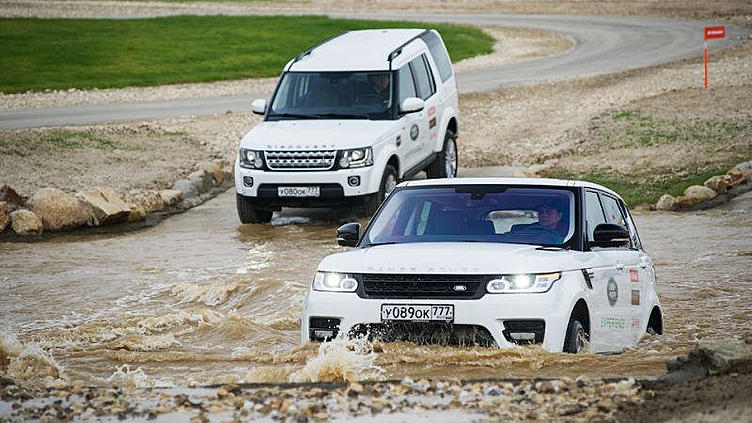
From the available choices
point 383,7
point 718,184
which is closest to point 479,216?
point 718,184

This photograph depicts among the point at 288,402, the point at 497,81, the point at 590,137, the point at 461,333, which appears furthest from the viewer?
the point at 497,81

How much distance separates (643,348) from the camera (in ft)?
34.8

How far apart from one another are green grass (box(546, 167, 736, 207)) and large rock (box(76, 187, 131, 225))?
680 centimetres

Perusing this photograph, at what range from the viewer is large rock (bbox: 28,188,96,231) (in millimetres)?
19516

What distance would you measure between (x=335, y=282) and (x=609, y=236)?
192 centimetres

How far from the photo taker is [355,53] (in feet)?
67.1

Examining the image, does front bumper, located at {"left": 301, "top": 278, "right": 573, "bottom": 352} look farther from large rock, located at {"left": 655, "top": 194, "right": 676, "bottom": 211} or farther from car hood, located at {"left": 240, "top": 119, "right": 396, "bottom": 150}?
large rock, located at {"left": 655, "top": 194, "right": 676, "bottom": 211}

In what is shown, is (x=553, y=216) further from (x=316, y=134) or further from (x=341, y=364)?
(x=316, y=134)

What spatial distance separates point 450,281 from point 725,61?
30.4 metres

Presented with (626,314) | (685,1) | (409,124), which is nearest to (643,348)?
(626,314)

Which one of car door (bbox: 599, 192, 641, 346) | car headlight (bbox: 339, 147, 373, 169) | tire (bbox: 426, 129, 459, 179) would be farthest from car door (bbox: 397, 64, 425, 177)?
car door (bbox: 599, 192, 641, 346)

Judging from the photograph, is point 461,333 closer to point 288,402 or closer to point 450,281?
point 450,281

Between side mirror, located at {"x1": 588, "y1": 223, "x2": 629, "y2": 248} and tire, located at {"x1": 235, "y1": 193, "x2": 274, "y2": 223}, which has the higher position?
side mirror, located at {"x1": 588, "y1": 223, "x2": 629, "y2": 248}

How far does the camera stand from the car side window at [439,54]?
21.7 m
